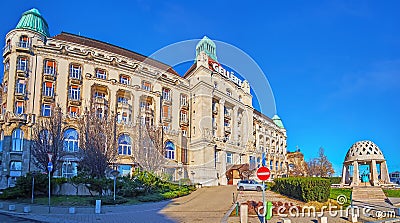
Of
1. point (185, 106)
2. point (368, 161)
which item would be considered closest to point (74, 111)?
point (185, 106)

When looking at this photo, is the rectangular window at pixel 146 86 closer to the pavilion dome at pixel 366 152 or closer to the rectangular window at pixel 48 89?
the rectangular window at pixel 48 89

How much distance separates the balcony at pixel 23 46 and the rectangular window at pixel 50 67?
8.09 feet

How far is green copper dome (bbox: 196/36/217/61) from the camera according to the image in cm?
6386

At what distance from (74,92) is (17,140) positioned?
9160 mm

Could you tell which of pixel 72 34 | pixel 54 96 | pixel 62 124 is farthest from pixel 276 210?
pixel 72 34

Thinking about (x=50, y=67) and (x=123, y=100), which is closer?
(x=50, y=67)

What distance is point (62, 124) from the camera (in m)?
42.1

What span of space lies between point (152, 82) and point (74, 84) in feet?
39.0

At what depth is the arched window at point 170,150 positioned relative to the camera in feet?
163

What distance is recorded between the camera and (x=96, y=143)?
37.1 meters

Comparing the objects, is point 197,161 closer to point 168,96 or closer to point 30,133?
point 168,96

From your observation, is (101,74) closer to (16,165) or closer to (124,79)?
(124,79)

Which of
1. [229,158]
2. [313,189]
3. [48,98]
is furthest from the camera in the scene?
[229,158]

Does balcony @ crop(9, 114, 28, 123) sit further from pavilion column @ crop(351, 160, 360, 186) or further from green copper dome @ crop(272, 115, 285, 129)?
green copper dome @ crop(272, 115, 285, 129)
